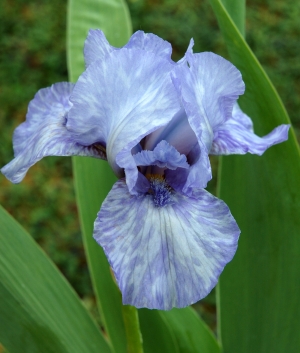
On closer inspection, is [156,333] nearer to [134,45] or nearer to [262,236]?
[262,236]

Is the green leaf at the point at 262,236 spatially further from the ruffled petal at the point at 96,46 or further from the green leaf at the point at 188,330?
the ruffled petal at the point at 96,46

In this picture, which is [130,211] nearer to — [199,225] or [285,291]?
[199,225]

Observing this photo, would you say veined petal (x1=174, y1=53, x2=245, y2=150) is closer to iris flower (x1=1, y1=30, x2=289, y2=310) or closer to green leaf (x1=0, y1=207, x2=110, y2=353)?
iris flower (x1=1, y1=30, x2=289, y2=310)

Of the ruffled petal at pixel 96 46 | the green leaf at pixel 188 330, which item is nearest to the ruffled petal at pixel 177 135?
the ruffled petal at pixel 96 46

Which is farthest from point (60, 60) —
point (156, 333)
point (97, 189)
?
point (156, 333)

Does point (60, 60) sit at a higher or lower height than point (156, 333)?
higher

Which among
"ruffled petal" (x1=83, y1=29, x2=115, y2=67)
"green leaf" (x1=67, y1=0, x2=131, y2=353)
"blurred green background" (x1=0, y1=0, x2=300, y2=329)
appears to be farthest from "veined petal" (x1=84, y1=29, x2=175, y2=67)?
"blurred green background" (x1=0, y1=0, x2=300, y2=329)
